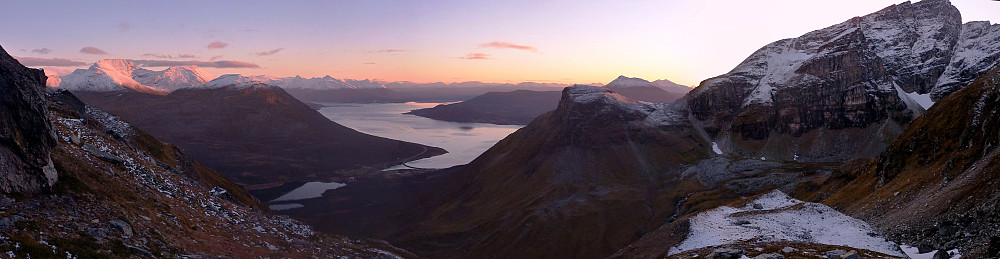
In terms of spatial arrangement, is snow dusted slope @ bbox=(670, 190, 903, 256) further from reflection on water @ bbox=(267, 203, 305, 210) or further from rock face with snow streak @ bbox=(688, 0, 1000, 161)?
reflection on water @ bbox=(267, 203, 305, 210)

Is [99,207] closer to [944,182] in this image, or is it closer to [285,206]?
[944,182]

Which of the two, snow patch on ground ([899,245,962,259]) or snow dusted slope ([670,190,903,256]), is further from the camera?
snow dusted slope ([670,190,903,256])

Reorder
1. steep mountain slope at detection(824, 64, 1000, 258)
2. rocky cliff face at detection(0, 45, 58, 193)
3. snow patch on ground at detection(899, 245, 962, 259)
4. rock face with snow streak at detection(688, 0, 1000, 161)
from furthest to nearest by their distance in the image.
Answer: rock face with snow streak at detection(688, 0, 1000, 161) → steep mountain slope at detection(824, 64, 1000, 258) → rocky cliff face at detection(0, 45, 58, 193) → snow patch on ground at detection(899, 245, 962, 259)

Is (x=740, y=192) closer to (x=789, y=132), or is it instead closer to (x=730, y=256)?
(x=789, y=132)

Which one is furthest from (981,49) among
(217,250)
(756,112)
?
(217,250)

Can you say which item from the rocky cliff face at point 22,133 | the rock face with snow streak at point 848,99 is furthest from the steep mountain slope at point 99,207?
the rock face with snow streak at point 848,99

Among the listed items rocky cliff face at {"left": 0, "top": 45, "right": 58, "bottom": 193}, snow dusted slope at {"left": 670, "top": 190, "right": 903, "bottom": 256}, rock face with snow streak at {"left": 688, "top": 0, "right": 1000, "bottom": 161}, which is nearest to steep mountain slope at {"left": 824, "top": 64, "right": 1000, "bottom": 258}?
snow dusted slope at {"left": 670, "top": 190, "right": 903, "bottom": 256}

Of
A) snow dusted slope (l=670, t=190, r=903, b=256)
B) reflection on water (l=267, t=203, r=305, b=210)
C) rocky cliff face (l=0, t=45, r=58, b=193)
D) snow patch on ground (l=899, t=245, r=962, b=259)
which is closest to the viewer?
snow patch on ground (l=899, t=245, r=962, b=259)
